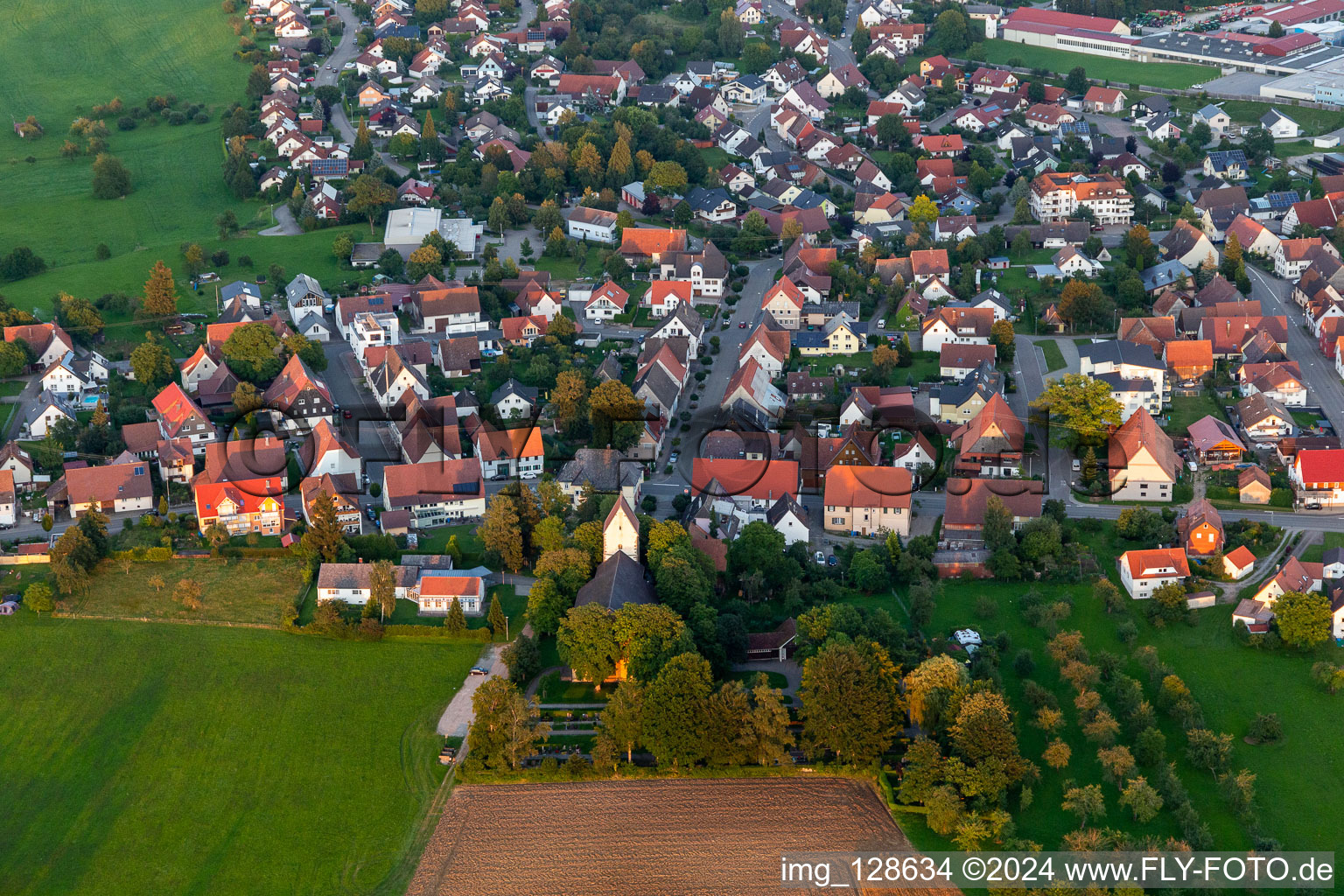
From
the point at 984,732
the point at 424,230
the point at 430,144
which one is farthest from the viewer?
the point at 430,144

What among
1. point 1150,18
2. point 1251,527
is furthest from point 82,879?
point 1150,18

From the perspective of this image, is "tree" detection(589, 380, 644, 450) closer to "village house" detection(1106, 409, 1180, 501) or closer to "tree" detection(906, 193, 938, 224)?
"village house" detection(1106, 409, 1180, 501)

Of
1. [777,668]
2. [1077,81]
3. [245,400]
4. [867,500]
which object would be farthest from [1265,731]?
[1077,81]

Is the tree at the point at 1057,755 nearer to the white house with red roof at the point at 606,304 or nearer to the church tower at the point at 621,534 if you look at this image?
the church tower at the point at 621,534

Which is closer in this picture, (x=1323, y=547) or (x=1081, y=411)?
(x=1323, y=547)

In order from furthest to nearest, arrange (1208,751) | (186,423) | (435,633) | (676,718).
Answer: (186,423) < (435,633) < (676,718) < (1208,751)

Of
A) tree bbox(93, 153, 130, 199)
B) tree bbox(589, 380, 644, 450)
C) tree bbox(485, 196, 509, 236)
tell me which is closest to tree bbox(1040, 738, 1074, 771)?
tree bbox(589, 380, 644, 450)

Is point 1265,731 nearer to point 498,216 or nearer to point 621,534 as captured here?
point 621,534

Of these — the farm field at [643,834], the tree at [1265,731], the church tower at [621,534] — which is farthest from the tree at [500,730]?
the tree at [1265,731]
